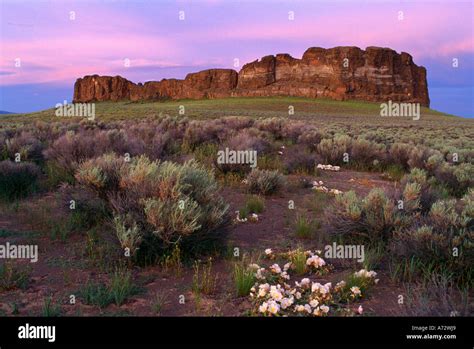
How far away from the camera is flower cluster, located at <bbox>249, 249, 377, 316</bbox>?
12.3 ft

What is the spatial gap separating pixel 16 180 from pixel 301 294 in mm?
6193

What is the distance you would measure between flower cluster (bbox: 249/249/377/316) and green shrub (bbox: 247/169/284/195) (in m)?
3.73

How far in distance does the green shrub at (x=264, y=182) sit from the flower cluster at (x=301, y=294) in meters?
3.73

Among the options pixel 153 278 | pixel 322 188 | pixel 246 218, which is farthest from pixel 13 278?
pixel 322 188

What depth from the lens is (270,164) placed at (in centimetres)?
1123

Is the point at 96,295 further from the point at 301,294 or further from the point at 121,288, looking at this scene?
the point at 301,294

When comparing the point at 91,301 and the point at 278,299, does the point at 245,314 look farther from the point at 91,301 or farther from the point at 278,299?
the point at 91,301

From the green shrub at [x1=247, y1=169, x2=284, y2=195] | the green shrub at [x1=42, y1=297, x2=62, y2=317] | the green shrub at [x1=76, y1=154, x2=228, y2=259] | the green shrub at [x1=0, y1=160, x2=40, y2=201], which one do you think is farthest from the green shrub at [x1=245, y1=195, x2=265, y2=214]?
the green shrub at [x1=0, y1=160, x2=40, y2=201]

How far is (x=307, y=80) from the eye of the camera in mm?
122938

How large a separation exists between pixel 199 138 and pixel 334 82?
360ft

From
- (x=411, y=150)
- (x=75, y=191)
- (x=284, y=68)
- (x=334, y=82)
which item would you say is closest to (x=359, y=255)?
(x=75, y=191)

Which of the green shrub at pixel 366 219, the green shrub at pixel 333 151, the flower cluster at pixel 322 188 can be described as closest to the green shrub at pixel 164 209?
the green shrub at pixel 366 219

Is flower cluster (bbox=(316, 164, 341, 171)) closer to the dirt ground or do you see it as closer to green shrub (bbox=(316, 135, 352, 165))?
Result: green shrub (bbox=(316, 135, 352, 165))

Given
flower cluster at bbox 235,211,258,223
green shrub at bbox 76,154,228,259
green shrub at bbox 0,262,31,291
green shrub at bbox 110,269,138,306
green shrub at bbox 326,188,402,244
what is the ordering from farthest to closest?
flower cluster at bbox 235,211,258,223 < green shrub at bbox 326,188,402,244 < green shrub at bbox 76,154,228,259 < green shrub at bbox 0,262,31,291 < green shrub at bbox 110,269,138,306
